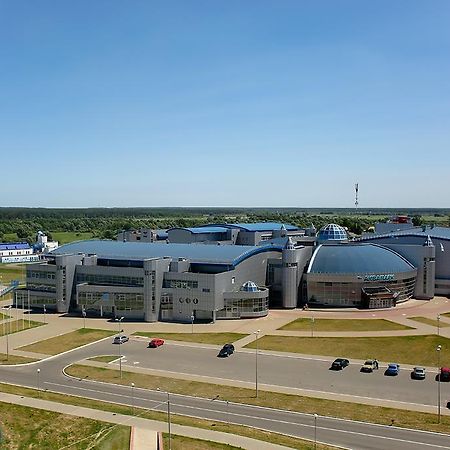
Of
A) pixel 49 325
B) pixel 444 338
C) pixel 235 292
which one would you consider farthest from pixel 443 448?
pixel 49 325

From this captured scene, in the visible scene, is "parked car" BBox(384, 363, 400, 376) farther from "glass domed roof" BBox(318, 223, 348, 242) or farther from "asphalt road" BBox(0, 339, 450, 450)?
"glass domed roof" BBox(318, 223, 348, 242)

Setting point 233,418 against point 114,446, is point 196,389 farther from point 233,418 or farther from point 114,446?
point 114,446

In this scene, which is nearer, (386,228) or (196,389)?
(196,389)

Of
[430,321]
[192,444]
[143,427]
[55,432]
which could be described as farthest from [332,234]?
[55,432]

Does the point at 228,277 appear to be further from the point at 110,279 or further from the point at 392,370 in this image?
the point at 392,370

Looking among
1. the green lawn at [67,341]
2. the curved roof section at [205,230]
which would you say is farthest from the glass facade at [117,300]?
the curved roof section at [205,230]

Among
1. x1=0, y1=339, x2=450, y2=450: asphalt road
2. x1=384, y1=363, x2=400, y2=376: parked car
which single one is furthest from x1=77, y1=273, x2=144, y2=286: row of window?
x1=384, y1=363, x2=400, y2=376: parked car
